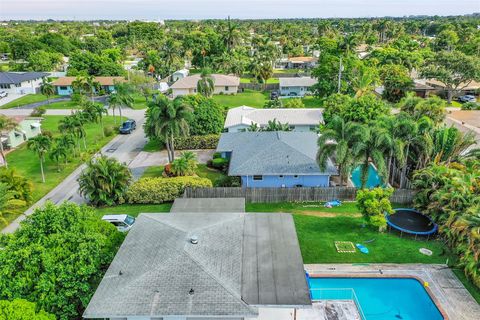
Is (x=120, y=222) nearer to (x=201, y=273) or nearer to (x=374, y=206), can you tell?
(x=201, y=273)

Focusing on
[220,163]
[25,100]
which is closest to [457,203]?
[220,163]

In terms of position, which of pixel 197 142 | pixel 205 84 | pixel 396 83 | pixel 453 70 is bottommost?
pixel 197 142

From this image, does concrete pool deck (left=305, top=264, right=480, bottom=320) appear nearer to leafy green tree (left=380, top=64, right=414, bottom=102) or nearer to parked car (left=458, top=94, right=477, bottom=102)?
leafy green tree (left=380, top=64, right=414, bottom=102)

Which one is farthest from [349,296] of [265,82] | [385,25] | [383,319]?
[385,25]

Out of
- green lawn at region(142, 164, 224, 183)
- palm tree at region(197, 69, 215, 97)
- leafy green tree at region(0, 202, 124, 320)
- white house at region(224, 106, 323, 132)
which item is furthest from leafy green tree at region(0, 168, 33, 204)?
palm tree at region(197, 69, 215, 97)

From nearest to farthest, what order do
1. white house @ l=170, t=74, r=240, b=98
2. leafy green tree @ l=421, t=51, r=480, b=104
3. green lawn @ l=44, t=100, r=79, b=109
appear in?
leafy green tree @ l=421, t=51, r=480, b=104 < green lawn @ l=44, t=100, r=79, b=109 < white house @ l=170, t=74, r=240, b=98

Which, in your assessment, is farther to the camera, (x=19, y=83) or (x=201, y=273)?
(x=19, y=83)

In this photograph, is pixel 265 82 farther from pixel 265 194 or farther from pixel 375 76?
pixel 265 194
